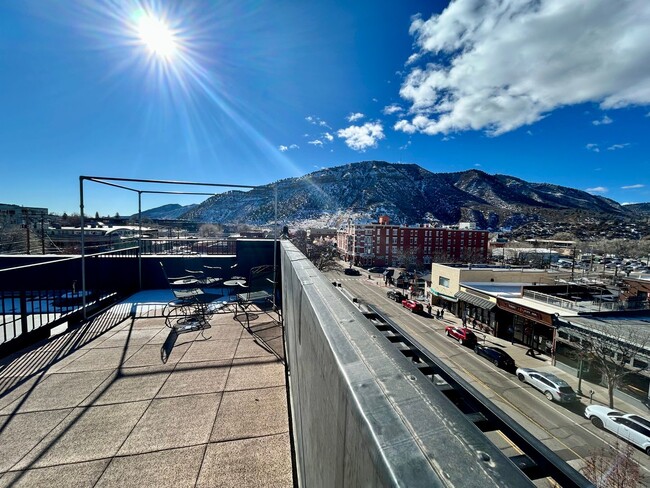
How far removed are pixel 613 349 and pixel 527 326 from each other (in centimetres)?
533

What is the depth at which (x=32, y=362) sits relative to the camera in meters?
2.77

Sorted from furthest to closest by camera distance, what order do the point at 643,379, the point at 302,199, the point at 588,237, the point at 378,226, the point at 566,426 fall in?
the point at 302,199 → the point at 588,237 → the point at 378,226 → the point at 643,379 → the point at 566,426

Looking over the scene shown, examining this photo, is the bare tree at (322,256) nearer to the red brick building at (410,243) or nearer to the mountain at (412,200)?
the red brick building at (410,243)

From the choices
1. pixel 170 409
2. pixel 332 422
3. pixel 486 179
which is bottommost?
pixel 170 409

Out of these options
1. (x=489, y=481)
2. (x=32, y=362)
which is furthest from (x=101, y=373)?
(x=489, y=481)

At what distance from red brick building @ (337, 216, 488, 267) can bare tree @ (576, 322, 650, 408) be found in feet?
123

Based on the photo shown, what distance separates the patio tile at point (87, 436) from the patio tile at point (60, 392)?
0.22 metres

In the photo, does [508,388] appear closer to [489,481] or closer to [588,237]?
[489,481]

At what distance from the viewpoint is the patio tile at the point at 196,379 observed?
2352mm

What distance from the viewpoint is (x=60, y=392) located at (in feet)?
7.50

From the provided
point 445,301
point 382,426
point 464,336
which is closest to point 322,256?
point 445,301

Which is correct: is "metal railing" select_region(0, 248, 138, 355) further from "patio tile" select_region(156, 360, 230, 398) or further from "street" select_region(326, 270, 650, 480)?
"street" select_region(326, 270, 650, 480)

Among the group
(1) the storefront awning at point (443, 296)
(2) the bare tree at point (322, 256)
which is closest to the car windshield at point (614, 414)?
(1) the storefront awning at point (443, 296)

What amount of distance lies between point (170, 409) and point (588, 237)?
285 ft
